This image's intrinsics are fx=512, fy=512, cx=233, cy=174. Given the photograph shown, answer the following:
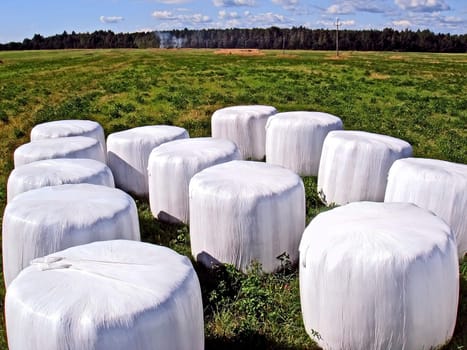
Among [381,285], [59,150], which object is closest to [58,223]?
[381,285]

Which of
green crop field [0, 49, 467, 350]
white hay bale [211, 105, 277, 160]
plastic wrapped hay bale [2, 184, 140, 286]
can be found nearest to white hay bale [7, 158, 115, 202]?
plastic wrapped hay bale [2, 184, 140, 286]

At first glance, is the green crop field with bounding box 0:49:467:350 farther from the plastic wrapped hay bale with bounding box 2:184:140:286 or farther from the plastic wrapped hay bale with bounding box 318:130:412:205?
the plastic wrapped hay bale with bounding box 2:184:140:286

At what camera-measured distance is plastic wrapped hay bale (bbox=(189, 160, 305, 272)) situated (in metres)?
5.78

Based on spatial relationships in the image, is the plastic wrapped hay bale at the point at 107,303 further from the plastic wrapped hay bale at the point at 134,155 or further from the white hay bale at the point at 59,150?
the plastic wrapped hay bale at the point at 134,155

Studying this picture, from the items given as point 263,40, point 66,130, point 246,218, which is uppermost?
point 263,40

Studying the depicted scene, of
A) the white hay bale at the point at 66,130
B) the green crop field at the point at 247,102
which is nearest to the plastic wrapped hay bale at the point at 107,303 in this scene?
the green crop field at the point at 247,102

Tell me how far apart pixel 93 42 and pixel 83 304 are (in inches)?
4554

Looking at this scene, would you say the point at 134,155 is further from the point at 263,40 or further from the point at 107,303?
the point at 263,40

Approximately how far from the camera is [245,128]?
10.7 metres

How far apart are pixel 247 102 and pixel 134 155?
393 inches

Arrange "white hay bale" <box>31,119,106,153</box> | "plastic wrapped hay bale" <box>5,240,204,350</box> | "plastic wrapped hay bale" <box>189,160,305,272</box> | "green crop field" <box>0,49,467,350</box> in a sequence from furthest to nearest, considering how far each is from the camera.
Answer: "white hay bale" <box>31,119,106,153</box> → "plastic wrapped hay bale" <box>189,160,305,272</box> → "green crop field" <box>0,49,467,350</box> → "plastic wrapped hay bale" <box>5,240,204,350</box>

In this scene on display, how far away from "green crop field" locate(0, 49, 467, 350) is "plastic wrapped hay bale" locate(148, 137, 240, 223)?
281 millimetres

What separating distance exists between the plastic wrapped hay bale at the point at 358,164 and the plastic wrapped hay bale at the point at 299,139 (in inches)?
42.3

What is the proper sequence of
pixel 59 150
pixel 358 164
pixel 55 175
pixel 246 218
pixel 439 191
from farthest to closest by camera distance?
pixel 59 150
pixel 358 164
pixel 55 175
pixel 439 191
pixel 246 218
